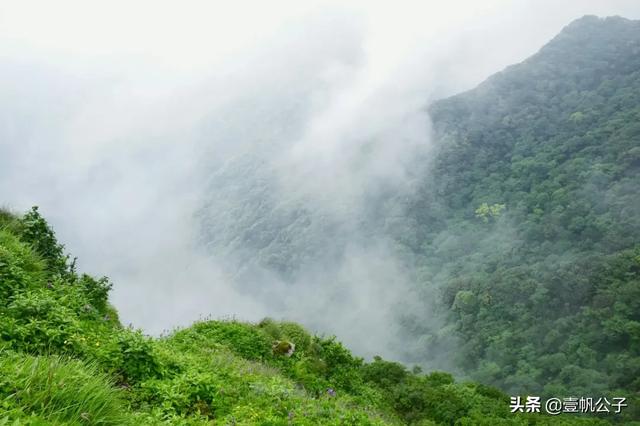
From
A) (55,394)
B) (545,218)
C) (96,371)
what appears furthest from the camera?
(545,218)

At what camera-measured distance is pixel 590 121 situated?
134m

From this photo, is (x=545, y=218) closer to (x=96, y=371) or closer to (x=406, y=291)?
(x=406, y=291)

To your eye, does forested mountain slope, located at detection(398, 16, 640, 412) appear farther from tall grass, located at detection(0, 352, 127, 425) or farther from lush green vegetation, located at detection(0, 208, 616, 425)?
tall grass, located at detection(0, 352, 127, 425)

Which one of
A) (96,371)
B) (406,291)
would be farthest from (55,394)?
(406,291)

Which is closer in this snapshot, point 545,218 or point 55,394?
point 55,394

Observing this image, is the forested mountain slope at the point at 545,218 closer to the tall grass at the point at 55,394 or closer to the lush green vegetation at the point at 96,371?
the lush green vegetation at the point at 96,371

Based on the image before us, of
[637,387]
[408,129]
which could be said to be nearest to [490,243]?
[637,387]

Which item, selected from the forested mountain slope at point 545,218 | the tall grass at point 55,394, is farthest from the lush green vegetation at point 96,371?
the forested mountain slope at point 545,218

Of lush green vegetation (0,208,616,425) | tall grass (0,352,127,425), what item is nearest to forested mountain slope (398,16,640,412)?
lush green vegetation (0,208,616,425)

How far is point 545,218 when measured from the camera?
10869cm

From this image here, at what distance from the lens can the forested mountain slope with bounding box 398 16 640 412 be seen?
63.8 metres

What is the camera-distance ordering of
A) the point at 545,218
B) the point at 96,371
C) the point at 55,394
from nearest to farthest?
the point at 55,394, the point at 96,371, the point at 545,218

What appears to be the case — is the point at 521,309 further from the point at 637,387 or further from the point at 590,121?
the point at 590,121

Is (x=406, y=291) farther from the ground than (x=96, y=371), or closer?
farther from the ground
